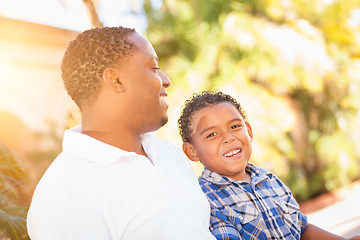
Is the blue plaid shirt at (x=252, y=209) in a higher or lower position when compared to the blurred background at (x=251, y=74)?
lower

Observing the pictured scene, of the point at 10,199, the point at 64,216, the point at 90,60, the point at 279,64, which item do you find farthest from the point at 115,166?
the point at 279,64

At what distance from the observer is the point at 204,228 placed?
1504 millimetres

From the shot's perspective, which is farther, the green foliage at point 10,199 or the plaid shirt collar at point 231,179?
the green foliage at point 10,199

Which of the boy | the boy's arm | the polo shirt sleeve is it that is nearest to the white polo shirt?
the polo shirt sleeve

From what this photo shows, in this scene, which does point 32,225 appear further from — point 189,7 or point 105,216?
point 189,7

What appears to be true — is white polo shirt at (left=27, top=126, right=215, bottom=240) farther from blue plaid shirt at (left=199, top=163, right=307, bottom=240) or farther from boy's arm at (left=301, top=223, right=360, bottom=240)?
boy's arm at (left=301, top=223, right=360, bottom=240)

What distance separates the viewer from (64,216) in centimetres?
120

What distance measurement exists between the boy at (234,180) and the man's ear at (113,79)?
652 millimetres

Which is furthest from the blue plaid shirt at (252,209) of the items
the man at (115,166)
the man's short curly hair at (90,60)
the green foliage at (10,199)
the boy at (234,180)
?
the green foliage at (10,199)

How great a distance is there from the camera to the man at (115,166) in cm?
124

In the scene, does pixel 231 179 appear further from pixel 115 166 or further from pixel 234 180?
pixel 115 166

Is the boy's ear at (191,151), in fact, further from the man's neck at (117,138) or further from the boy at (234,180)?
the man's neck at (117,138)

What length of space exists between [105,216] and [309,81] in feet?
24.9

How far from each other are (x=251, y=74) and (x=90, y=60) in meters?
7.20
